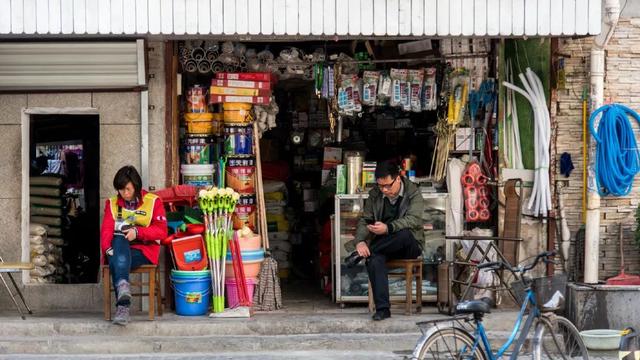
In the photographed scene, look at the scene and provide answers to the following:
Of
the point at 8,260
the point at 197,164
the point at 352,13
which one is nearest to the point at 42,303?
the point at 8,260

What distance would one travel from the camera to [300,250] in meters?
14.0

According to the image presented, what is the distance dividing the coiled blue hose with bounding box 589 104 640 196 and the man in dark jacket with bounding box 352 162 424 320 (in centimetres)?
202

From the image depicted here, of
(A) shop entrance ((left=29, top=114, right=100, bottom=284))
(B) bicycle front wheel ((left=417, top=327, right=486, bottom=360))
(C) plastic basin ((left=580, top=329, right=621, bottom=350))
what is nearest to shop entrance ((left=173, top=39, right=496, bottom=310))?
(A) shop entrance ((left=29, top=114, right=100, bottom=284))

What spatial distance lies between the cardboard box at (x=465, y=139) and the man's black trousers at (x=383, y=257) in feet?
5.13

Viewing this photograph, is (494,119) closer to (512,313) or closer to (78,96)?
(512,313)

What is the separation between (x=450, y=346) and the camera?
7734 mm

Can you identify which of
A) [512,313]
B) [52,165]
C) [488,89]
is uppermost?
[488,89]

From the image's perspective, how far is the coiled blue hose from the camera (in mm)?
10984

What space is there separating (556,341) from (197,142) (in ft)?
15.9

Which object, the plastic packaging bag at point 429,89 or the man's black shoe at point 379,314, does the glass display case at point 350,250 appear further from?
the plastic packaging bag at point 429,89

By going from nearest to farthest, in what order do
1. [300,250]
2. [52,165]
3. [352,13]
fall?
[352,13] → [52,165] → [300,250]

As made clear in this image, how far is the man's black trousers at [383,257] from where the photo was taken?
1034 cm

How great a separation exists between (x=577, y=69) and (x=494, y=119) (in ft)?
3.38

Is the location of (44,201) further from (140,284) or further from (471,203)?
(471,203)
